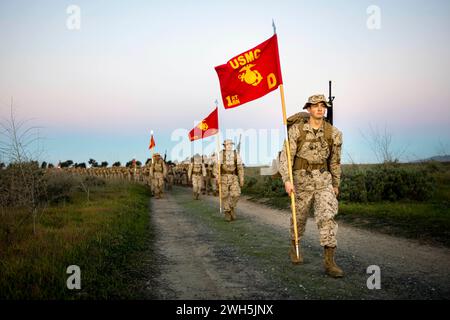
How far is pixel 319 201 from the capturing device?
5.09 meters

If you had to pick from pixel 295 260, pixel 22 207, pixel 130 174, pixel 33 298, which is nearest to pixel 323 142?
pixel 295 260

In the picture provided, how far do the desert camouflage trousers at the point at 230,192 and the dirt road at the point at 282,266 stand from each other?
1.83 m

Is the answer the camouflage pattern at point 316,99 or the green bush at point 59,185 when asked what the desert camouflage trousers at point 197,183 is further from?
the camouflage pattern at point 316,99

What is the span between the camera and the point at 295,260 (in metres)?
5.44

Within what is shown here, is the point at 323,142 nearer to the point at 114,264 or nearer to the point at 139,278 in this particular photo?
the point at 139,278

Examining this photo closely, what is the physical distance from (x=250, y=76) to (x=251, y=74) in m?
0.05

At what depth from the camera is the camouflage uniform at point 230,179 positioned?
35.4 ft

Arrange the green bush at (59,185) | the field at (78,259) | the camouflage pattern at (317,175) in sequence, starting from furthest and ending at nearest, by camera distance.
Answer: the green bush at (59,185) < the camouflage pattern at (317,175) < the field at (78,259)

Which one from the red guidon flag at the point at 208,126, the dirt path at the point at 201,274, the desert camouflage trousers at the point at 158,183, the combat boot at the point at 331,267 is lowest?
the dirt path at the point at 201,274

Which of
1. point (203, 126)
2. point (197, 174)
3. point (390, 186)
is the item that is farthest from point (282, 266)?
point (197, 174)

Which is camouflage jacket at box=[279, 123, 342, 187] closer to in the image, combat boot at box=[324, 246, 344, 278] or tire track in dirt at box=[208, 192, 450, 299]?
combat boot at box=[324, 246, 344, 278]

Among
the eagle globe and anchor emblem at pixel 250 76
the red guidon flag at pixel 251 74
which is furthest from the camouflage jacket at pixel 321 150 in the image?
the eagle globe and anchor emblem at pixel 250 76

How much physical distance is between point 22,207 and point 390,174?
11.4 metres

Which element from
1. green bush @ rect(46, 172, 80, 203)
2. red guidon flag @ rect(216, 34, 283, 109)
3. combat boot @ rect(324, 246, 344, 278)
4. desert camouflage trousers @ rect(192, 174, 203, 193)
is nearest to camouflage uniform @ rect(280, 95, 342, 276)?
combat boot @ rect(324, 246, 344, 278)
